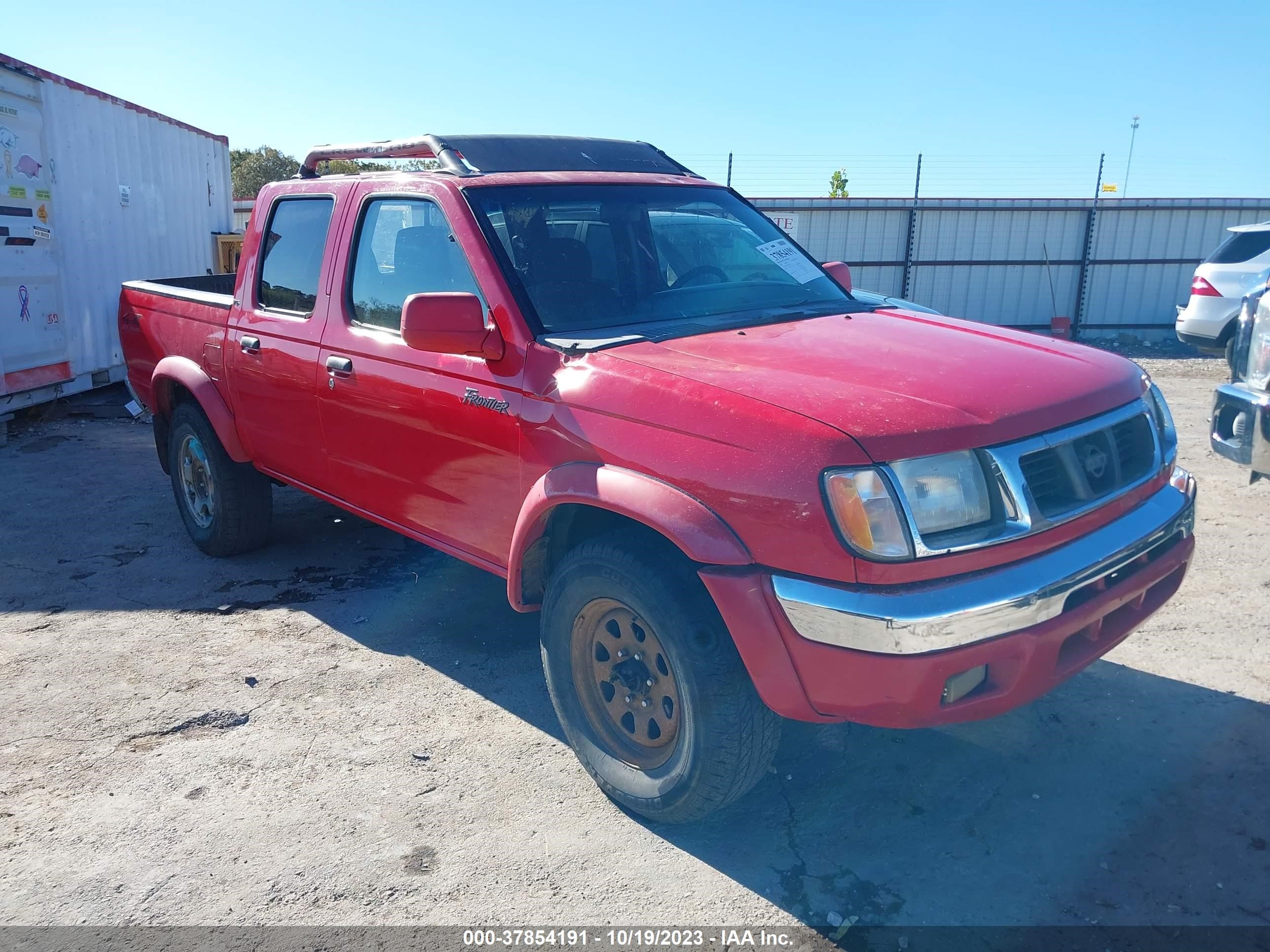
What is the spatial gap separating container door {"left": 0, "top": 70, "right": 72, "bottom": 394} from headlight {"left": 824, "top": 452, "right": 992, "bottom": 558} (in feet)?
28.1

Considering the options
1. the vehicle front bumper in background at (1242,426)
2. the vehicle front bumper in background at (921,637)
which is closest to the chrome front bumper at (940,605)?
the vehicle front bumper in background at (921,637)

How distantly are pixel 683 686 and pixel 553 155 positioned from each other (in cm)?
242

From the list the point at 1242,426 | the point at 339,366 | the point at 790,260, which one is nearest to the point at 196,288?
the point at 339,366

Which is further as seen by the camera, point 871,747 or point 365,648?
point 365,648

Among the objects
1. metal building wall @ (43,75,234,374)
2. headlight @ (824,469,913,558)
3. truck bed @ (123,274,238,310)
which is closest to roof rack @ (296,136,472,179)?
truck bed @ (123,274,238,310)

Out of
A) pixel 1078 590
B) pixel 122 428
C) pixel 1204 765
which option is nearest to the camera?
pixel 1078 590

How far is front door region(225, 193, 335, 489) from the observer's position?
13.9 ft

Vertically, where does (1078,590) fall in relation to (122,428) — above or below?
above

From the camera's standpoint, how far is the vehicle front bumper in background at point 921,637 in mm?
2383

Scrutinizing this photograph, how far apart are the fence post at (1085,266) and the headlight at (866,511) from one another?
1545 cm

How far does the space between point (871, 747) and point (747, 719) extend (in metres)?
0.94

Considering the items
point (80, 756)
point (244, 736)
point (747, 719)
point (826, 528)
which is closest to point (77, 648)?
point (80, 756)

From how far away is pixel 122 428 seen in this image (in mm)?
9141

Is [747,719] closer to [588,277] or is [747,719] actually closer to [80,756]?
[588,277]
